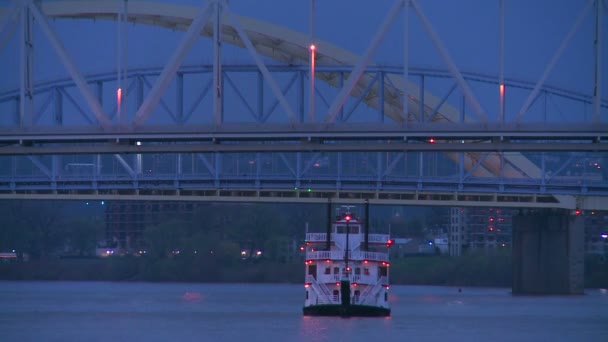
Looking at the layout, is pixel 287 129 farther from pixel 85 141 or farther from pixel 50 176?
pixel 50 176

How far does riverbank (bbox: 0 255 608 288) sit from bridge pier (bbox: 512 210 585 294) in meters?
17.5

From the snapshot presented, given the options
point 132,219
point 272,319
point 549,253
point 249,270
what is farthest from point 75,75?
point 132,219

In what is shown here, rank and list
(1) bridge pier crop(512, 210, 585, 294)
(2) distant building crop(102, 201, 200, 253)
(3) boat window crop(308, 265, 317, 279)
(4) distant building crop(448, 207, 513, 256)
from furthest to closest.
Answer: (2) distant building crop(102, 201, 200, 253) → (4) distant building crop(448, 207, 513, 256) → (1) bridge pier crop(512, 210, 585, 294) → (3) boat window crop(308, 265, 317, 279)

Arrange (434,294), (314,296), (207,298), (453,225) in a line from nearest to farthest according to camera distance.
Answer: (314,296) < (207,298) < (434,294) < (453,225)

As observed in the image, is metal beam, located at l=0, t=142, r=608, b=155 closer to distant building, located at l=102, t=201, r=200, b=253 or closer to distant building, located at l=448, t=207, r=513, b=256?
distant building, located at l=448, t=207, r=513, b=256

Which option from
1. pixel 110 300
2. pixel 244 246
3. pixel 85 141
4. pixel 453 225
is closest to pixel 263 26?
pixel 110 300

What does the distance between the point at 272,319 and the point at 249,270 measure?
61358 millimetres

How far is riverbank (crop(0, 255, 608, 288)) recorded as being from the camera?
11781 centimetres

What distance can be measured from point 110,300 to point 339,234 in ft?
71.8

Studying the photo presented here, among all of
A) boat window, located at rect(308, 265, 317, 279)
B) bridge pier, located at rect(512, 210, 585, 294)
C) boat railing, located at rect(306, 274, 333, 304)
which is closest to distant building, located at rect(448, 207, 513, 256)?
bridge pier, located at rect(512, 210, 585, 294)

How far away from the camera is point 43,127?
138 feet

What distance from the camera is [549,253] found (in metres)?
96.7

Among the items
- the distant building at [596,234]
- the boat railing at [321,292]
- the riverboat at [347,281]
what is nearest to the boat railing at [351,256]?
the riverboat at [347,281]

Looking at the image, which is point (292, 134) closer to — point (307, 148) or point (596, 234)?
point (307, 148)
